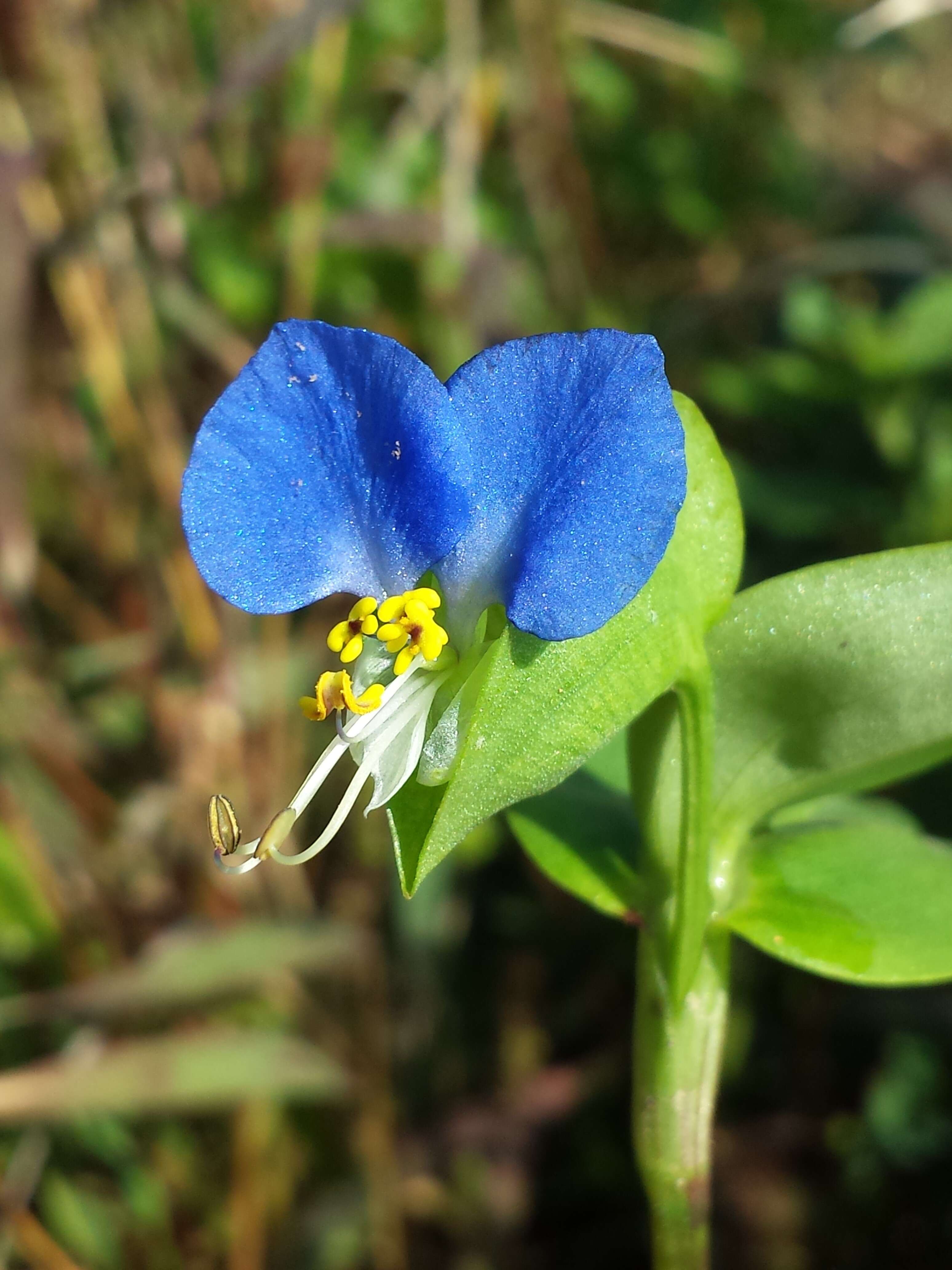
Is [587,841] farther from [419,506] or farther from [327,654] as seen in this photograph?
[327,654]

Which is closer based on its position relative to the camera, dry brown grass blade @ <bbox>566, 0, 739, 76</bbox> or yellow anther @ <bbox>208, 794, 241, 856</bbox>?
yellow anther @ <bbox>208, 794, 241, 856</bbox>

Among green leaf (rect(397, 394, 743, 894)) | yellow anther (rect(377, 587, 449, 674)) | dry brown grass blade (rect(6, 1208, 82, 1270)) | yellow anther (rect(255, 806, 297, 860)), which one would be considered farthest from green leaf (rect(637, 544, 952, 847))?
dry brown grass blade (rect(6, 1208, 82, 1270))

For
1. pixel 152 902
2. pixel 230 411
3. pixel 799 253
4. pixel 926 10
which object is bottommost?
pixel 152 902

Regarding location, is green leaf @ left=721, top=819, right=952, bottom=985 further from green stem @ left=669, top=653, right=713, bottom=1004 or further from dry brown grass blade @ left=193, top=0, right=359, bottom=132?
dry brown grass blade @ left=193, top=0, right=359, bottom=132

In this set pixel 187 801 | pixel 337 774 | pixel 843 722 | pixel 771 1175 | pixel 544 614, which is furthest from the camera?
pixel 337 774

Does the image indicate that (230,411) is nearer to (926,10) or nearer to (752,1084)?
(752,1084)

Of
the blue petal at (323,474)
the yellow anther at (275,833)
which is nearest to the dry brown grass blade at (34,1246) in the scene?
the yellow anther at (275,833)

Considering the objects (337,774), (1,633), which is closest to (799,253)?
(337,774)
